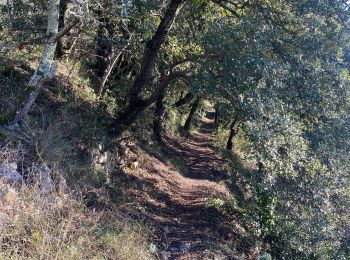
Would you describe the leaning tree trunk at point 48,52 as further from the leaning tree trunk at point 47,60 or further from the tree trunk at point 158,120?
the tree trunk at point 158,120

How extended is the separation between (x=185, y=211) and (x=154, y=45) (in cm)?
478

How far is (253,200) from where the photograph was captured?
10.2m

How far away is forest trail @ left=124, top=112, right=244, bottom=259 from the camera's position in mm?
8570

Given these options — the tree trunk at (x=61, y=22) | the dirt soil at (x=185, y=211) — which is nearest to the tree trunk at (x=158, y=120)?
the dirt soil at (x=185, y=211)

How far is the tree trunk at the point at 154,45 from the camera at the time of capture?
9953 millimetres

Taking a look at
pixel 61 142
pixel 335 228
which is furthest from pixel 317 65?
pixel 61 142

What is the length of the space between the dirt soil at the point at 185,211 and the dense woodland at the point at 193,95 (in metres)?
0.07

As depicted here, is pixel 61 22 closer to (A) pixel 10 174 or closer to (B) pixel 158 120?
(A) pixel 10 174

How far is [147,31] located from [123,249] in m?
6.76

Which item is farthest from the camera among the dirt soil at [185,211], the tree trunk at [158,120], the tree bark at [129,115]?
the tree trunk at [158,120]

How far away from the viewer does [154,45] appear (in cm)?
1038

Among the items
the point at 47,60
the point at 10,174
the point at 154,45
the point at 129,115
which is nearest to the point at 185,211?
the point at 129,115

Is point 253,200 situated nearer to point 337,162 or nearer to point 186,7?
point 337,162

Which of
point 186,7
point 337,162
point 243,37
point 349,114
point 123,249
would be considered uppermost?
point 186,7
